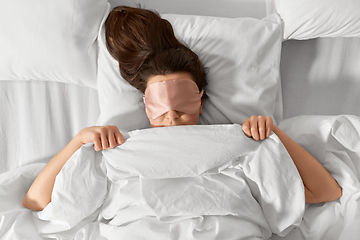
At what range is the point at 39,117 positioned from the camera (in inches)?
46.6

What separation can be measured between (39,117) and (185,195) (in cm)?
71

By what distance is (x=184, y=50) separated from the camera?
1.01 metres

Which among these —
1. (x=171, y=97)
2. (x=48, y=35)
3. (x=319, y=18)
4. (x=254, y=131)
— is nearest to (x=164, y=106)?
(x=171, y=97)

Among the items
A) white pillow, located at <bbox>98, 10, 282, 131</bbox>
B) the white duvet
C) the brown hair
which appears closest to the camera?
the white duvet

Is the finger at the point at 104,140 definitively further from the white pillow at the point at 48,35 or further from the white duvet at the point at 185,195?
the white pillow at the point at 48,35

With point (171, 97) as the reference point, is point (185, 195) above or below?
below

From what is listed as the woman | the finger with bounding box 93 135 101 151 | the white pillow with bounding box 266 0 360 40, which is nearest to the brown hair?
the woman

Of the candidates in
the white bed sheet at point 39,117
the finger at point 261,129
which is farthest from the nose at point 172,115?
the white bed sheet at point 39,117

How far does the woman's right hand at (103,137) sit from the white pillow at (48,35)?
0.31 meters

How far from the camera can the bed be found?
2.81 ft

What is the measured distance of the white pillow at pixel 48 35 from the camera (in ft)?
3.49

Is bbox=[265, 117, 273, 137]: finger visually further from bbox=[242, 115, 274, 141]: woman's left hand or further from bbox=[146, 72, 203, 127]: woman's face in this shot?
bbox=[146, 72, 203, 127]: woman's face

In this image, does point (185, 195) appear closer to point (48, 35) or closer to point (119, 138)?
point (119, 138)

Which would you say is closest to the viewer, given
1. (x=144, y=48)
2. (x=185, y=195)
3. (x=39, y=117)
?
(x=185, y=195)
